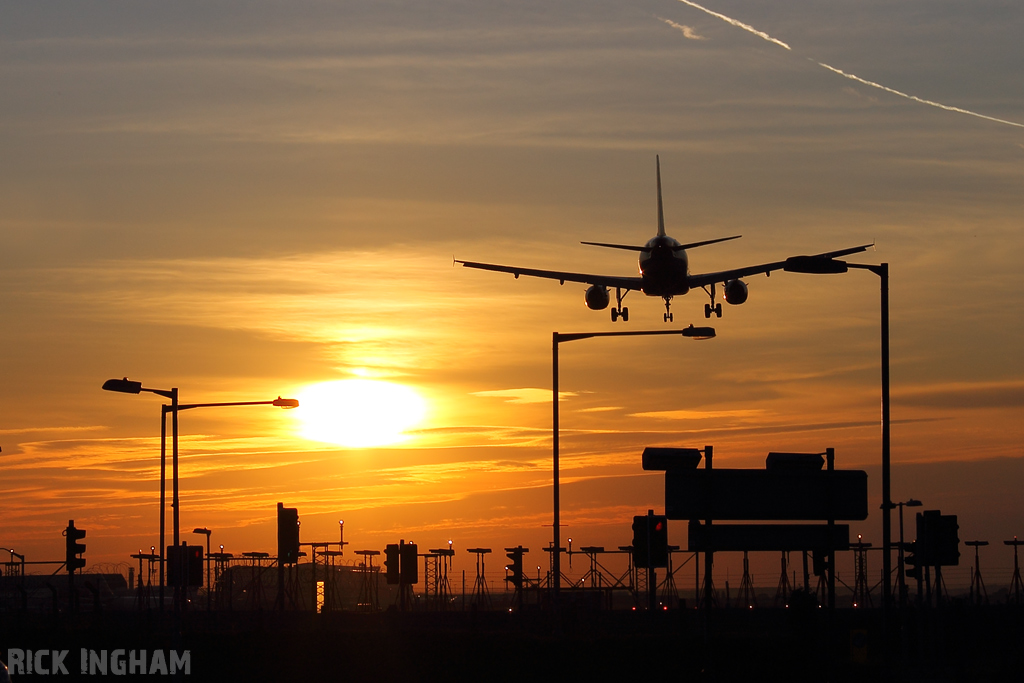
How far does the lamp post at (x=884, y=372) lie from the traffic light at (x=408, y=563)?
95.4 ft

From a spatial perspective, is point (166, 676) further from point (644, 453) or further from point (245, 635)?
point (644, 453)

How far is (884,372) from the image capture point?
98.1ft

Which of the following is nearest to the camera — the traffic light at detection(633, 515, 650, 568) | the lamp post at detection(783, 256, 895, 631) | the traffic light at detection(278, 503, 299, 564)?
the lamp post at detection(783, 256, 895, 631)

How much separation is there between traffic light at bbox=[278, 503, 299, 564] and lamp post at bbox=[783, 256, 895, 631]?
19.2m

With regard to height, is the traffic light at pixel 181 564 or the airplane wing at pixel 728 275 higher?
the airplane wing at pixel 728 275

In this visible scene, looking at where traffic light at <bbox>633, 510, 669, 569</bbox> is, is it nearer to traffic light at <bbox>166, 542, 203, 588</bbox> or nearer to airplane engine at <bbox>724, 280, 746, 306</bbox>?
traffic light at <bbox>166, 542, 203, 588</bbox>

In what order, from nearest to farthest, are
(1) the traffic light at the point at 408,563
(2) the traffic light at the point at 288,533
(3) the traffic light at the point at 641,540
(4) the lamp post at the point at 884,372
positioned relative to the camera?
(4) the lamp post at the point at 884,372 → (3) the traffic light at the point at 641,540 → (2) the traffic light at the point at 288,533 → (1) the traffic light at the point at 408,563

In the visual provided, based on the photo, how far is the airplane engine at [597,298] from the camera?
68438 mm

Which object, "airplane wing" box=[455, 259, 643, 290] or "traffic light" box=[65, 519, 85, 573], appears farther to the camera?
"airplane wing" box=[455, 259, 643, 290]

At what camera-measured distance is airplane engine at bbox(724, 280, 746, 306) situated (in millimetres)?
68375

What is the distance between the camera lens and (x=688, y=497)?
2994cm

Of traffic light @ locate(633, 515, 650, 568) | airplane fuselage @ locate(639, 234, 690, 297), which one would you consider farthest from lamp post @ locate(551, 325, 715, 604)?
airplane fuselage @ locate(639, 234, 690, 297)

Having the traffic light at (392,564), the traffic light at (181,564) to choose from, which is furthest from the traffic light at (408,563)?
the traffic light at (181,564)

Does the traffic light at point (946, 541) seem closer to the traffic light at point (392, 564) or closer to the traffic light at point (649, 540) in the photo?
the traffic light at point (649, 540)
